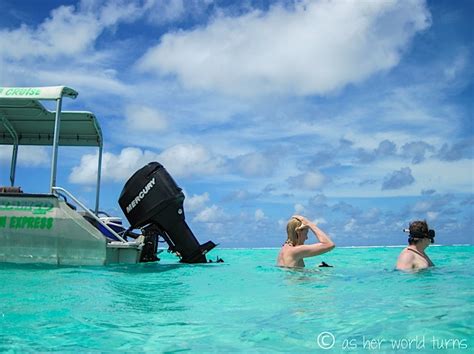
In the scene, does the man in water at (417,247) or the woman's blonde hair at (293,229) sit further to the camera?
the man in water at (417,247)

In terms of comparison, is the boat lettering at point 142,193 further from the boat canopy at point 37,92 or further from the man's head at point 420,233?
the man's head at point 420,233

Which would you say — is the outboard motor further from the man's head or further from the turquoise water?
the man's head

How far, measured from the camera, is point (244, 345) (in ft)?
10.4

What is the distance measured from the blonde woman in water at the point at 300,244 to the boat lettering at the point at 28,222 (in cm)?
442

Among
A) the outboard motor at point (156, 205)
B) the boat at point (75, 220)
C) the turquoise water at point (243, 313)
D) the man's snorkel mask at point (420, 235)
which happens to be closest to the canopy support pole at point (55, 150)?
the boat at point (75, 220)

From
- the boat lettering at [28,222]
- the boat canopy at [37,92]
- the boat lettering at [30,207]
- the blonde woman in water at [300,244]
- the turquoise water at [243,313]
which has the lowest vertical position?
the turquoise water at [243,313]

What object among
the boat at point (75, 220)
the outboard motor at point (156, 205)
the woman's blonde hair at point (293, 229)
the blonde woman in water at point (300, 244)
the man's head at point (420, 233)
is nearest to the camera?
the blonde woman in water at point (300, 244)

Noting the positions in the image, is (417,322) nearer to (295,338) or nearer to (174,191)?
(295,338)

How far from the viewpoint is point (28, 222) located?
874cm

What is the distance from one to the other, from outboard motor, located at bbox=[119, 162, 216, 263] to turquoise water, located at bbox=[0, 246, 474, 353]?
8.04 feet

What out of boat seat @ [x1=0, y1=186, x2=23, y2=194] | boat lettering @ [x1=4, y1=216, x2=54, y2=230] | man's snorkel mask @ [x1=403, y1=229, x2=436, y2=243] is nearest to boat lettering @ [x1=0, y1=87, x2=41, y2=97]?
boat seat @ [x1=0, y1=186, x2=23, y2=194]

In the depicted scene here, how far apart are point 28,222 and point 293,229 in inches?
198

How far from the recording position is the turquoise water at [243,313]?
3.20 meters

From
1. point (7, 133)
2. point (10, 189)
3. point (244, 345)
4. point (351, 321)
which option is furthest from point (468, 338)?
point (7, 133)
